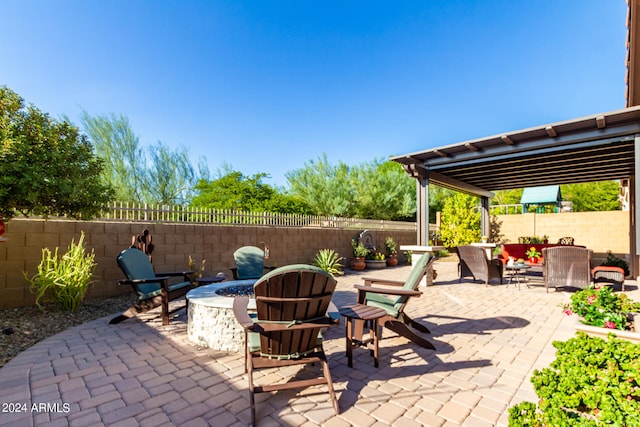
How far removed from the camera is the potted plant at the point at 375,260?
1029 centimetres

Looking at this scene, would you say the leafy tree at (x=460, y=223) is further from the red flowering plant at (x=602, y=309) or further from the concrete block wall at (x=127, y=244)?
the red flowering plant at (x=602, y=309)

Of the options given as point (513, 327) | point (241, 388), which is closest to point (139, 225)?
point (241, 388)

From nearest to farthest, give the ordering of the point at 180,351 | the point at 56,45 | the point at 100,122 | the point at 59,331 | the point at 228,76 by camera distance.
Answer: the point at 180,351 < the point at 59,331 < the point at 56,45 < the point at 228,76 < the point at 100,122

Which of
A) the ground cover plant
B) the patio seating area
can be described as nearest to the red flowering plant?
the ground cover plant

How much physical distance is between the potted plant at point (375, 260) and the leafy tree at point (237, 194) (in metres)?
4.88

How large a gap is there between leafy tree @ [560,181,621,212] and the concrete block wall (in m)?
24.1

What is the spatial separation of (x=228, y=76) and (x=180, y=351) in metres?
9.60

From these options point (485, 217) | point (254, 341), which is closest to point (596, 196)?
point (485, 217)

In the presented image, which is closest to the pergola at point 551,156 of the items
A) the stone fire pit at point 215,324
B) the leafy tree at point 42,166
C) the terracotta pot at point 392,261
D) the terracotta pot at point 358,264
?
the terracotta pot at point 358,264

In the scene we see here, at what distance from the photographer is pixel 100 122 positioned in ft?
38.6

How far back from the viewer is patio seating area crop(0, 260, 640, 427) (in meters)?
2.00

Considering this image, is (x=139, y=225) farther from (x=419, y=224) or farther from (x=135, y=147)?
(x=135, y=147)

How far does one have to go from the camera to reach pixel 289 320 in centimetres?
226

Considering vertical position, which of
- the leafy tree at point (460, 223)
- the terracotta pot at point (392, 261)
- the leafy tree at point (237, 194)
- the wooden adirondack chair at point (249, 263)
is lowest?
the terracotta pot at point (392, 261)
